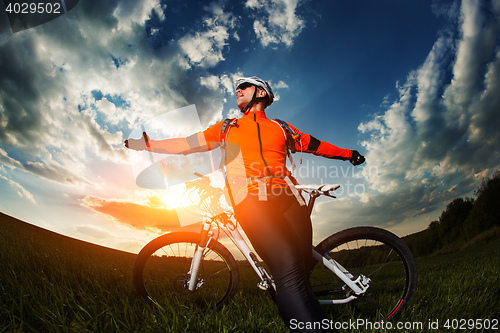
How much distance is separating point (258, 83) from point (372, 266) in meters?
3.06

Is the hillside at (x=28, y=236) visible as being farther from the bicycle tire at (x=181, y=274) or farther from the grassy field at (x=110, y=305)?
the bicycle tire at (x=181, y=274)

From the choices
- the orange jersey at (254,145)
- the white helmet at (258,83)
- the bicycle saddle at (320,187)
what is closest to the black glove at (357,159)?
the orange jersey at (254,145)

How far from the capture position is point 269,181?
102 inches

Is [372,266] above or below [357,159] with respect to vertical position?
below

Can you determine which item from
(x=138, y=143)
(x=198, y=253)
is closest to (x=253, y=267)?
(x=198, y=253)

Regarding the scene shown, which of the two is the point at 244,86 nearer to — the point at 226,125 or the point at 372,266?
the point at 226,125

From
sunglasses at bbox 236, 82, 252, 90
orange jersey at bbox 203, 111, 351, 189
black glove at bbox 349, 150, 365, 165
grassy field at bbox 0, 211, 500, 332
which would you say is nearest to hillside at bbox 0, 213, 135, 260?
grassy field at bbox 0, 211, 500, 332

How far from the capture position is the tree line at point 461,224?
158 ft

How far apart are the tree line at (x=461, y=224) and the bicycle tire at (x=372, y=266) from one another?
51.5m

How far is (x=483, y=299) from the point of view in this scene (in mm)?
3111

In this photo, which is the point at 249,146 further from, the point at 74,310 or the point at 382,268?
the point at 74,310

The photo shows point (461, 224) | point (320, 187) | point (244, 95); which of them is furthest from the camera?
point (461, 224)

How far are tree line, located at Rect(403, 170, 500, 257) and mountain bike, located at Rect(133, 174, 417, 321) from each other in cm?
5155

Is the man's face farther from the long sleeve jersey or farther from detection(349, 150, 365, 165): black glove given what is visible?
detection(349, 150, 365, 165): black glove
